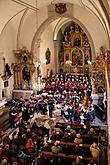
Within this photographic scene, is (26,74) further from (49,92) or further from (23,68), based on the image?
(49,92)

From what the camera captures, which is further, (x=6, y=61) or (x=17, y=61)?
(x=17, y=61)

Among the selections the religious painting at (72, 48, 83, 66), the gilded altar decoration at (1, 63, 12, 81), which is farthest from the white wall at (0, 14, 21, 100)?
the religious painting at (72, 48, 83, 66)

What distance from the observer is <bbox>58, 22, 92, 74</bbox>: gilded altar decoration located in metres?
28.1

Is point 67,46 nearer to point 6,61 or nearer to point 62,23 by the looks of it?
point 62,23

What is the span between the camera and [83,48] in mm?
28062

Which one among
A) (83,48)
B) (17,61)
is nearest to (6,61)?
(17,61)

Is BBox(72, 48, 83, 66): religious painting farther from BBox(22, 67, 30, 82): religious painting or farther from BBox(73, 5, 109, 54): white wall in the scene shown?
BBox(73, 5, 109, 54): white wall

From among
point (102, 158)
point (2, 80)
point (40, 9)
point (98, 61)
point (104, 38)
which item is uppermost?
point (40, 9)

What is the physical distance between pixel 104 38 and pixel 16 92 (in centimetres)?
755

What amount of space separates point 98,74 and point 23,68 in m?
5.82

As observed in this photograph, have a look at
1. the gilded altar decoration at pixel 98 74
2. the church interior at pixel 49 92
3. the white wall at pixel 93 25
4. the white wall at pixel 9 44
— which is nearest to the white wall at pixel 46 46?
the church interior at pixel 49 92

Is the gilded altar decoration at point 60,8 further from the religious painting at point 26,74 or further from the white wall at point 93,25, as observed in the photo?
the religious painting at point 26,74

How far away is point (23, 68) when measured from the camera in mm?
21156

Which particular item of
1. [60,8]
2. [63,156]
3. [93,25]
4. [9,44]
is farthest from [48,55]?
[63,156]
